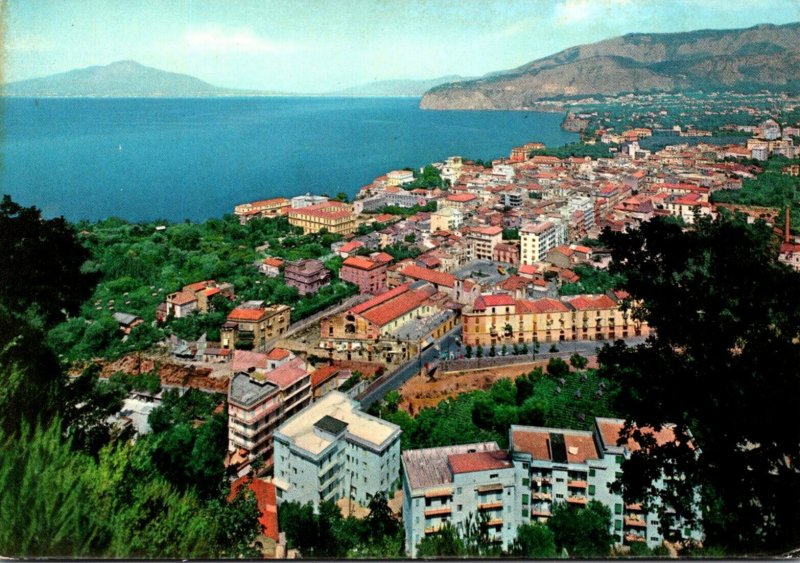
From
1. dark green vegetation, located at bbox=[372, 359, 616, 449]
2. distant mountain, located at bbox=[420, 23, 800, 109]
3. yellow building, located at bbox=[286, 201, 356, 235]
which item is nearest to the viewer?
dark green vegetation, located at bbox=[372, 359, 616, 449]

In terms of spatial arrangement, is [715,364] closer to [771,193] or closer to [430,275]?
[430,275]

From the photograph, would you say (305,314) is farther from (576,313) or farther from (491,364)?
(576,313)

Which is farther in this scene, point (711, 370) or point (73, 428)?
point (73, 428)

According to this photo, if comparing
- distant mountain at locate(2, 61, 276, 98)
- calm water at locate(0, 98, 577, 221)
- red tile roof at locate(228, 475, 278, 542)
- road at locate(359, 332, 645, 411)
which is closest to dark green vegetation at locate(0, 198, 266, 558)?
red tile roof at locate(228, 475, 278, 542)

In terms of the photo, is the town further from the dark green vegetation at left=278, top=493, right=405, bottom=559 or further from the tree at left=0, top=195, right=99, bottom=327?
the tree at left=0, top=195, right=99, bottom=327

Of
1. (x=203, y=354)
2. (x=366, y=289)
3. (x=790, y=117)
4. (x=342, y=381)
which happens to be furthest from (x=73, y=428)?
(x=790, y=117)

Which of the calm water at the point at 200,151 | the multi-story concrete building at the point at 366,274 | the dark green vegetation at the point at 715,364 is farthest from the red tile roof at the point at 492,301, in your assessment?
the dark green vegetation at the point at 715,364

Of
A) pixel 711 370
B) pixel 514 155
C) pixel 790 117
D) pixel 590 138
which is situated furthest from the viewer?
pixel 590 138

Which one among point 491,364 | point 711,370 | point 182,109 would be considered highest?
point 182,109
